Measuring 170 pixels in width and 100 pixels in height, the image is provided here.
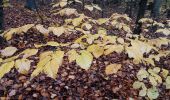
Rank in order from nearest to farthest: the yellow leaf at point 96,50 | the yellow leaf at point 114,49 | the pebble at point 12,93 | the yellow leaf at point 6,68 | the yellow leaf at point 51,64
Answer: the yellow leaf at point 51,64
the yellow leaf at point 6,68
the yellow leaf at point 114,49
the yellow leaf at point 96,50
the pebble at point 12,93

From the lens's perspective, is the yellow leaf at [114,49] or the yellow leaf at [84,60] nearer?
the yellow leaf at [84,60]

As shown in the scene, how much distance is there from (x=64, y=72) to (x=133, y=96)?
183 centimetres

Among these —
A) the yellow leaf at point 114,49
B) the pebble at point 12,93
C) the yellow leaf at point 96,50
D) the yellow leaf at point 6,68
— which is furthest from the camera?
the pebble at point 12,93

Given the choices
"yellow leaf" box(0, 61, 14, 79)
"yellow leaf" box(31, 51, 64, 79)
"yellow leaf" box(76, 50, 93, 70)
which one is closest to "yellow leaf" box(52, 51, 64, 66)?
"yellow leaf" box(31, 51, 64, 79)

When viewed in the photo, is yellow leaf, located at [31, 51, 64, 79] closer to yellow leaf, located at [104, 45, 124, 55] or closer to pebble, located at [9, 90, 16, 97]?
yellow leaf, located at [104, 45, 124, 55]

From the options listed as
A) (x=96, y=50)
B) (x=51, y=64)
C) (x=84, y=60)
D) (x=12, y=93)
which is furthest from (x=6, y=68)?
(x=12, y=93)

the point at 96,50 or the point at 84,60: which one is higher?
the point at 84,60

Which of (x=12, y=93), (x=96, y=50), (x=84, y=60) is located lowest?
(x=12, y=93)

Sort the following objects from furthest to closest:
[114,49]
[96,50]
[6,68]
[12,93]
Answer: [12,93], [96,50], [114,49], [6,68]

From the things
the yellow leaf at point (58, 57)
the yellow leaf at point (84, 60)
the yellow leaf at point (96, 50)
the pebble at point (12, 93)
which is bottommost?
the pebble at point (12, 93)

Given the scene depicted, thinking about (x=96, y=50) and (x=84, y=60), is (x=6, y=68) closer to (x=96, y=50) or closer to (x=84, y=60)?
Result: (x=84, y=60)

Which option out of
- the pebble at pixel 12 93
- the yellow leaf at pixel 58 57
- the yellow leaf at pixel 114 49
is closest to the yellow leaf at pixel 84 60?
the yellow leaf at pixel 58 57

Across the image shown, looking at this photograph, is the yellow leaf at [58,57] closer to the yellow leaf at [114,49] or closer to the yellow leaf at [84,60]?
the yellow leaf at [84,60]

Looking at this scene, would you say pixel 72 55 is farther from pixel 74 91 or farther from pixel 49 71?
pixel 74 91
